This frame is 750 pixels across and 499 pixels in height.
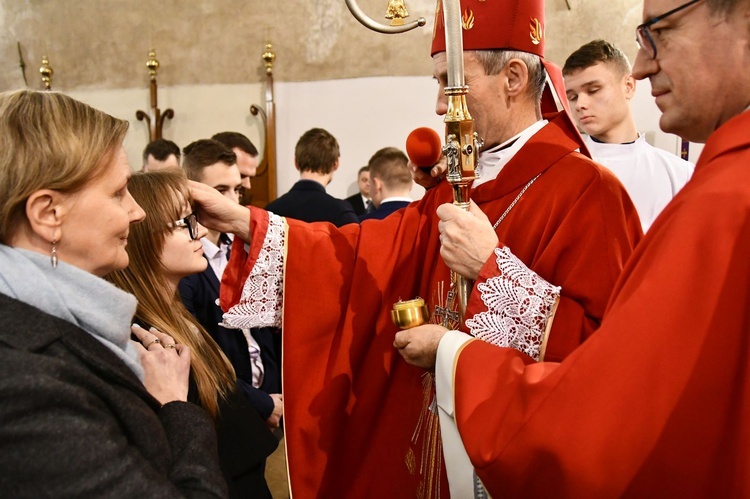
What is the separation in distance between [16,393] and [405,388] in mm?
1244

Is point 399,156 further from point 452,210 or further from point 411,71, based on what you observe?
point 452,210

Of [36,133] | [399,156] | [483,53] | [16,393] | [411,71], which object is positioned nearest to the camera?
[16,393]

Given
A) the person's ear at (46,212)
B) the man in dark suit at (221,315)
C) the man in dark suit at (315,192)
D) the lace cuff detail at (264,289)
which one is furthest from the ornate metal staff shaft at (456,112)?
the man in dark suit at (315,192)

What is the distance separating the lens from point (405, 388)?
6.95 ft

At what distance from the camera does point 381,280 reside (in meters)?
2.18

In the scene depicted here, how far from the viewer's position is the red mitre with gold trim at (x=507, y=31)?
204 cm

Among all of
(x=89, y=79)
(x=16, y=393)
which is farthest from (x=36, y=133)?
(x=89, y=79)

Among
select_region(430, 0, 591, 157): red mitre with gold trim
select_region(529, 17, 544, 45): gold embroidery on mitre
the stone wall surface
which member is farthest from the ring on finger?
the stone wall surface

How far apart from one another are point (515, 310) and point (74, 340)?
949mm

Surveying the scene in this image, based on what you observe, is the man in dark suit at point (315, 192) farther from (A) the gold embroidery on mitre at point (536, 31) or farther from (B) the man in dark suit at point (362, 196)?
(A) the gold embroidery on mitre at point (536, 31)

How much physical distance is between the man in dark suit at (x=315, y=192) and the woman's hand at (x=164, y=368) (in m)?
2.73

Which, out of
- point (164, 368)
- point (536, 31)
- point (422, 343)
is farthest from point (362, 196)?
point (164, 368)

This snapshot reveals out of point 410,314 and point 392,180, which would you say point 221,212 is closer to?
point 410,314

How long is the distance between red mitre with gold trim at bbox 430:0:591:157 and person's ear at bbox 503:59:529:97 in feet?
0.16
